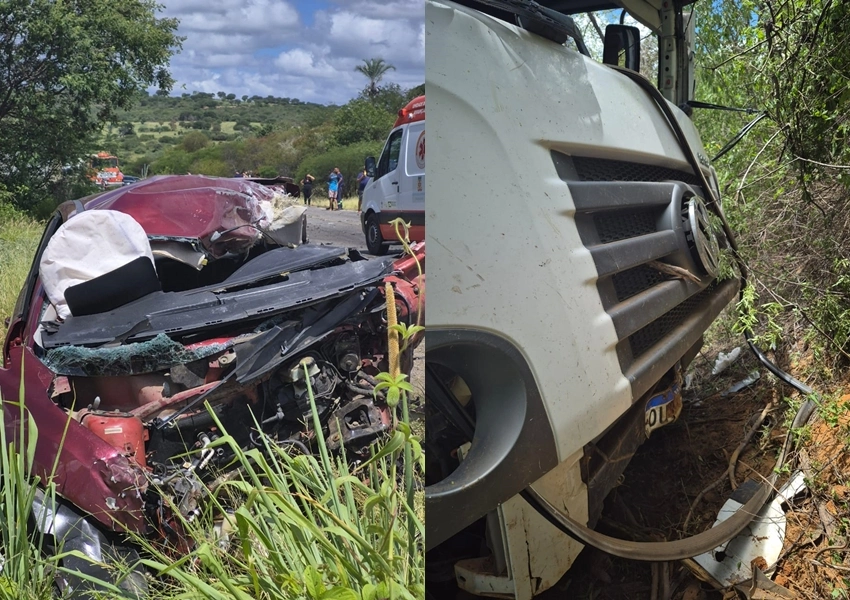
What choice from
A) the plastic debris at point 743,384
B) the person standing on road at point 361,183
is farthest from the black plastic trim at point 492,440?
the plastic debris at point 743,384

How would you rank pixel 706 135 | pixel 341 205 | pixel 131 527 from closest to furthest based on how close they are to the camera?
pixel 341 205 → pixel 131 527 → pixel 706 135

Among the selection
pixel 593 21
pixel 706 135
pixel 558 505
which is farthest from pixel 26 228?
pixel 706 135

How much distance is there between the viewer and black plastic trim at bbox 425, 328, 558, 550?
3.49ft

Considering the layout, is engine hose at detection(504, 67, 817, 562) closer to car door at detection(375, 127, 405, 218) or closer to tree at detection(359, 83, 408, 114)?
car door at detection(375, 127, 405, 218)

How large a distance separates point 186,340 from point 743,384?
2.60m

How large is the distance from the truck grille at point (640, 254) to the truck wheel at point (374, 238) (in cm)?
39

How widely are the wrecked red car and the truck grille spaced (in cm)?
49

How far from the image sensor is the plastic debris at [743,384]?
3.14 meters

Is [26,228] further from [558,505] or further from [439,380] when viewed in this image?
[558,505]

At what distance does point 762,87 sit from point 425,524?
2845 millimetres

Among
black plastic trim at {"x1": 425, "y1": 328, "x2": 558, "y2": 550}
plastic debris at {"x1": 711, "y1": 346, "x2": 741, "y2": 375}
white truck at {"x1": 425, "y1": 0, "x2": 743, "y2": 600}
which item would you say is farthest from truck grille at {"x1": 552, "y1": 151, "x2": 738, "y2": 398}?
plastic debris at {"x1": 711, "y1": 346, "x2": 741, "y2": 375}

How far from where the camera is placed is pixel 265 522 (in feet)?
4.33

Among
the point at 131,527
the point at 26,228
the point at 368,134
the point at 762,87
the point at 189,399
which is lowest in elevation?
the point at 131,527

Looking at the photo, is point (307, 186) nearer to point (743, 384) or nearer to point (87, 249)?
point (87, 249)
